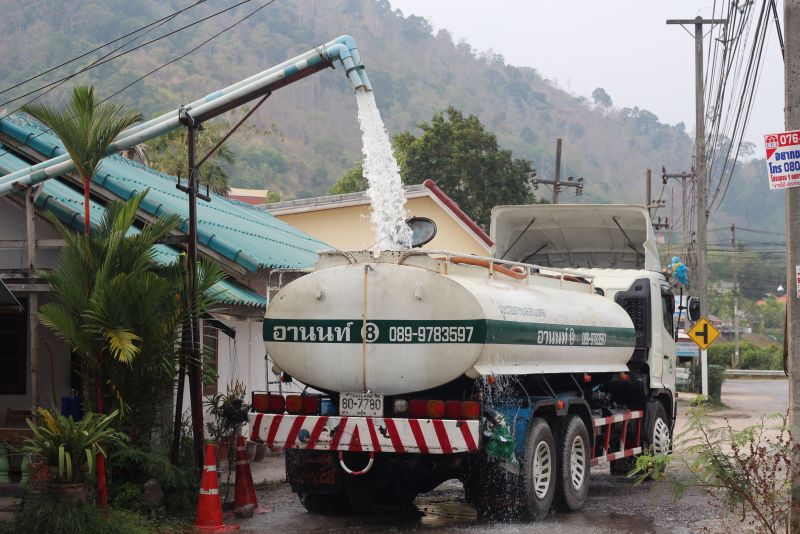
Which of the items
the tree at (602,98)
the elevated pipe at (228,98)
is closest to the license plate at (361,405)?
the elevated pipe at (228,98)

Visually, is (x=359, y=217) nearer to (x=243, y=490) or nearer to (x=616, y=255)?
(x=616, y=255)

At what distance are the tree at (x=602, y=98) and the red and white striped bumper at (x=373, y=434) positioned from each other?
187m

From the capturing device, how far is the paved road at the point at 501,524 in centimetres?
1090

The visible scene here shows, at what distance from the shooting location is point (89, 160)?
34.9 ft

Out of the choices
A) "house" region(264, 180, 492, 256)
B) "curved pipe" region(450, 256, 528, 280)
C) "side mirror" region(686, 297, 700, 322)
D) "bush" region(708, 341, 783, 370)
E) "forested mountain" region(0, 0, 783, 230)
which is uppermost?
"forested mountain" region(0, 0, 783, 230)

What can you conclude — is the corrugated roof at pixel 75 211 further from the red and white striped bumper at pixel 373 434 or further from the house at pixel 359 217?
the house at pixel 359 217

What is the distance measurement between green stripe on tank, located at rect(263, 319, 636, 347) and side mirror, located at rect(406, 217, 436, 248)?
2.60 m

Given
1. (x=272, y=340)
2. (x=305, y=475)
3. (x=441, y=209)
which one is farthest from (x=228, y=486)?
(x=441, y=209)

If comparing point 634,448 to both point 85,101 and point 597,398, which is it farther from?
point 85,101

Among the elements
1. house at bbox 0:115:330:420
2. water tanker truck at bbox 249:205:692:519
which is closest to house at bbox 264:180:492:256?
house at bbox 0:115:330:420

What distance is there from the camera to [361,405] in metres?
10.5

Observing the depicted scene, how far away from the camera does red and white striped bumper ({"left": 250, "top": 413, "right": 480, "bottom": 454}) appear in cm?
1015

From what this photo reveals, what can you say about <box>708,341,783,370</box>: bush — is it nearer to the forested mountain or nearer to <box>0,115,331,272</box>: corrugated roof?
the forested mountain

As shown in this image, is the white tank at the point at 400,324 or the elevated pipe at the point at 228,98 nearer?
the white tank at the point at 400,324
